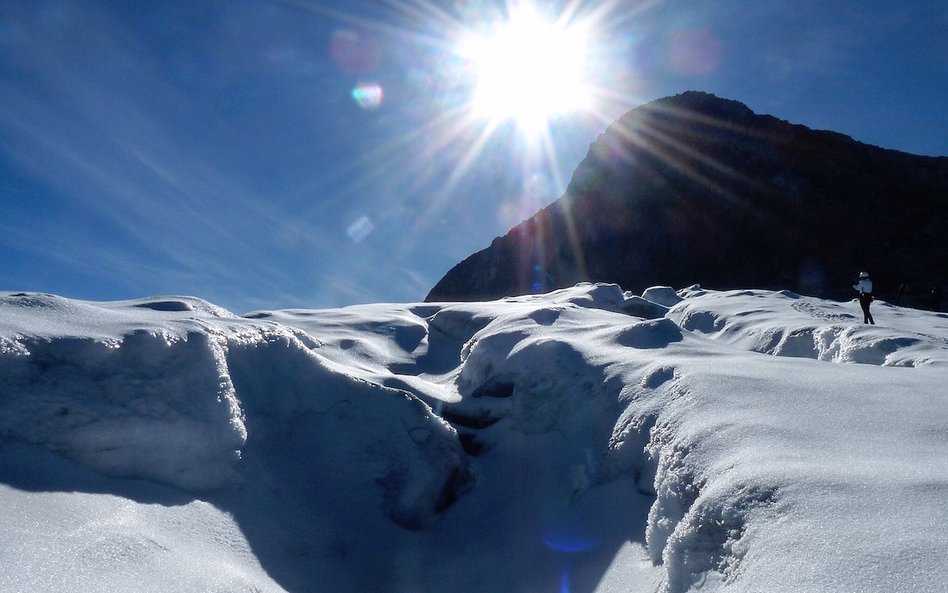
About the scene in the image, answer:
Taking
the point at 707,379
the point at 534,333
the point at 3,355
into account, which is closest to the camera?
the point at 3,355

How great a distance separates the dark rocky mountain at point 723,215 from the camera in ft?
131

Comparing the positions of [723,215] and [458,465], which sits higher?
[723,215]

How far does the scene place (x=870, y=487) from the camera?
277cm

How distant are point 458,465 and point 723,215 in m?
43.6

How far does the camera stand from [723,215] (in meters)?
44.5

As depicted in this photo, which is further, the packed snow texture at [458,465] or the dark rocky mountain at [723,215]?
the dark rocky mountain at [723,215]

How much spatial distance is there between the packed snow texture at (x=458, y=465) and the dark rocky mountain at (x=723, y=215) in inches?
1439

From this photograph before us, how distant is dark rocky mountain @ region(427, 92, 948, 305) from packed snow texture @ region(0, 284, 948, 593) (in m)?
36.6

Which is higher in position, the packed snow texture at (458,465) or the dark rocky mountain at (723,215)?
the dark rocky mountain at (723,215)

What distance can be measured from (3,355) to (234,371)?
1.82 m

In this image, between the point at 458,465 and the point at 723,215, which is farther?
the point at 723,215

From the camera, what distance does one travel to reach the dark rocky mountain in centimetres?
3981

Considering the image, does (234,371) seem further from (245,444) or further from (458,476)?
(458,476)

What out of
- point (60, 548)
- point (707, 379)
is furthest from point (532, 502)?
point (60, 548)
